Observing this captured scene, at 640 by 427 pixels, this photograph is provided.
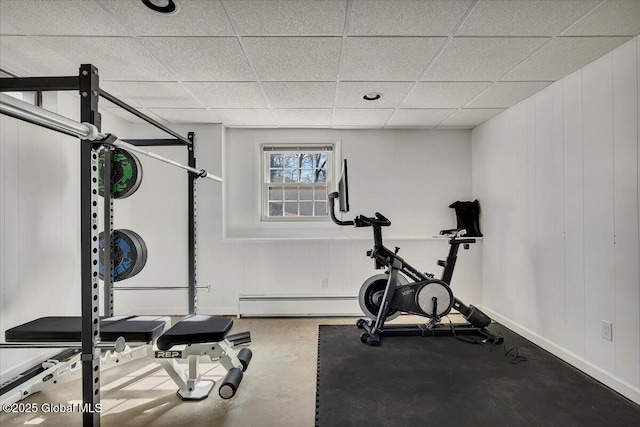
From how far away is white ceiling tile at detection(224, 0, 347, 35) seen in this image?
1.71 meters

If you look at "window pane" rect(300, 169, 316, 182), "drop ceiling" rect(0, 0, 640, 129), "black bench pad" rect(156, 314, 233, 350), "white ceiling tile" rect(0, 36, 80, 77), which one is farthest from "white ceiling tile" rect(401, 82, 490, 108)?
"white ceiling tile" rect(0, 36, 80, 77)

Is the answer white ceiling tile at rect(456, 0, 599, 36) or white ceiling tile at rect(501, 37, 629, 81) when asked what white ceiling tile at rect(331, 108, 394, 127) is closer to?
white ceiling tile at rect(501, 37, 629, 81)

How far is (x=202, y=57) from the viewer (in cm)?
227

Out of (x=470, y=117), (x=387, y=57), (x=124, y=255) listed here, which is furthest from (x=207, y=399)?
(x=470, y=117)

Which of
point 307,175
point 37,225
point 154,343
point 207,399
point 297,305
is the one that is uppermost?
point 307,175

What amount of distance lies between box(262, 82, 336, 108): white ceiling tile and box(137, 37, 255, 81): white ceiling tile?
0.91 feet

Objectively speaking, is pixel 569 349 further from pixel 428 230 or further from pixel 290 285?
pixel 290 285

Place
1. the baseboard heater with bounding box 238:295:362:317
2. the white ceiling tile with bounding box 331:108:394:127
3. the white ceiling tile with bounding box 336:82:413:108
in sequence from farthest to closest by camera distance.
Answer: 1. the baseboard heater with bounding box 238:295:362:317
2. the white ceiling tile with bounding box 331:108:394:127
3. the white ceiling tile with bounding box 336:82:413:108

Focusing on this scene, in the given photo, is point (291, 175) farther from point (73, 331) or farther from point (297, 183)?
point (73, 331)

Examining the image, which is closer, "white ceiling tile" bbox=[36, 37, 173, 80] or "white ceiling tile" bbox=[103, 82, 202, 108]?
"white ceiling tile" bbox=[36, 37, 173, 80]

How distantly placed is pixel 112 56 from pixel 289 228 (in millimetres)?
2474

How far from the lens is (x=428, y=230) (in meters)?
Result: 4.10

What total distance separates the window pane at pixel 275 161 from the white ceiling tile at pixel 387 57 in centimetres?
181

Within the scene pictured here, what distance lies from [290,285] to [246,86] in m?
2.29
